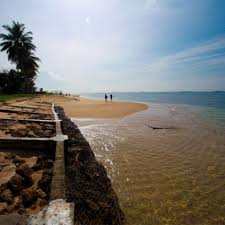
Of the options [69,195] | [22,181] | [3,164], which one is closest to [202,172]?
[69,195]

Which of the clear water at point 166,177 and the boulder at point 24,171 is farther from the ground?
the boulder at point 24,171

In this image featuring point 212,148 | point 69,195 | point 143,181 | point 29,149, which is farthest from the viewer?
point 212,148

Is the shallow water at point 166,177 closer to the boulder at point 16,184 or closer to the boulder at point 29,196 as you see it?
the boulder at point 29,196

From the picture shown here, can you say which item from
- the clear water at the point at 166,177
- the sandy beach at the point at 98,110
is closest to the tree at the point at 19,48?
the sandy beach at the point at 98,110

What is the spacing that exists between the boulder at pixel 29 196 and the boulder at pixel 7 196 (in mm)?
181

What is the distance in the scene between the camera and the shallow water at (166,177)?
13.3 ft

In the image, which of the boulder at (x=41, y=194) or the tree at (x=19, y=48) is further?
the tree at (x=19, y=48)

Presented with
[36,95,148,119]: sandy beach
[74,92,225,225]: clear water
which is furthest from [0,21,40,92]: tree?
[74,92,225,225]: clear water

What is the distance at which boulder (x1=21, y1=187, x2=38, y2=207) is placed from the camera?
10.4 ft

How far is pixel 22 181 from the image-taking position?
3.78m

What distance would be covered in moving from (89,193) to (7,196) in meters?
1.36

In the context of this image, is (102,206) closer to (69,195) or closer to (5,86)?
(69,195)

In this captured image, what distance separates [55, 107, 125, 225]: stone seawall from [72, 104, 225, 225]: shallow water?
72 centimetres

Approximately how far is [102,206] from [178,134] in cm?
924
